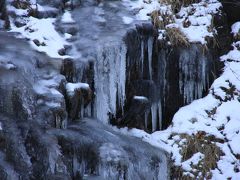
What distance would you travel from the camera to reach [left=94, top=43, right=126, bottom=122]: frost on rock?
6070 millimetres

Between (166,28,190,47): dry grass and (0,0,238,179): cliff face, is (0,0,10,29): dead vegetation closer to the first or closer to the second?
(0,0,238,179): cliff face

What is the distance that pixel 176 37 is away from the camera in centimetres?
702

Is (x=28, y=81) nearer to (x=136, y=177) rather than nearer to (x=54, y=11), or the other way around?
(x=136, y=177)

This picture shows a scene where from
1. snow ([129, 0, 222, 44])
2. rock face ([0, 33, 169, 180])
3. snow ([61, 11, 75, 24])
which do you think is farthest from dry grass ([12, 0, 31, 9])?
snow ([129, 0, 222, 44])

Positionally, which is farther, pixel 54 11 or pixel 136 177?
pixel 54 11

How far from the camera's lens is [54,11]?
7.21m

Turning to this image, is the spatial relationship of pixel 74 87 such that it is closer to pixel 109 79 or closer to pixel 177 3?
pixel 109 79

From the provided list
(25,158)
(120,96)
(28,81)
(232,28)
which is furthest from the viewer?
(232,28)

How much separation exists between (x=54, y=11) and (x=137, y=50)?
1459mm

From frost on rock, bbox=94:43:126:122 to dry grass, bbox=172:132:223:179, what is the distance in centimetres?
98

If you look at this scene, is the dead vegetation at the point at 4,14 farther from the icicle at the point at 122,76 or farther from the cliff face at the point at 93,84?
the icicle at the point at 122,76

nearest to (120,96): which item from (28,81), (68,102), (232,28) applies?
(68,102)

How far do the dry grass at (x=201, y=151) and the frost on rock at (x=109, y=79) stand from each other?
98 cm

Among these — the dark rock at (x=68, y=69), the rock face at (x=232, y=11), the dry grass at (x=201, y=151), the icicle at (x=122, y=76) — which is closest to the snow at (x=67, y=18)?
the icicle at (x=122, y=76)
